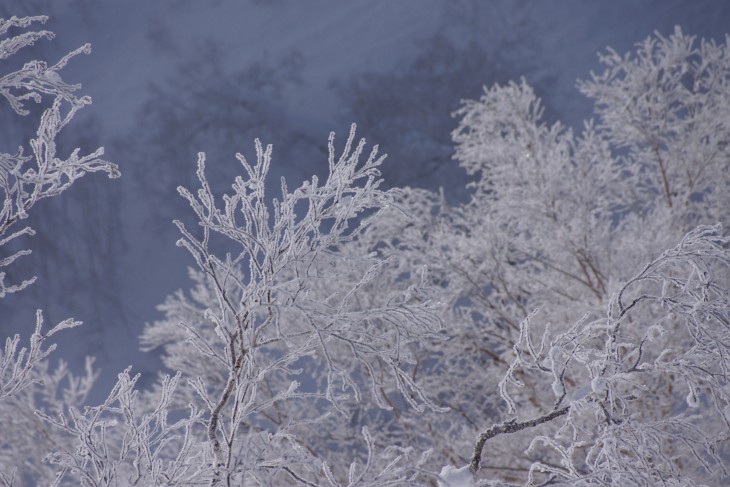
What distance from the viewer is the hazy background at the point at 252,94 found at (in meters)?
14.7

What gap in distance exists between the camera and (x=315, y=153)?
15.3 metres

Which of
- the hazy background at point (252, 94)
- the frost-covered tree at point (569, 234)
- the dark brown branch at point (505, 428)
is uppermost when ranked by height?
the hazy background at point (252, 94)

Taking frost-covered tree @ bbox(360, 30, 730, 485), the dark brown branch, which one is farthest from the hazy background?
the dark brown branch

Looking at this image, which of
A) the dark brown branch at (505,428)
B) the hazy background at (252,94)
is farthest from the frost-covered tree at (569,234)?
the hazy background at (252,94)

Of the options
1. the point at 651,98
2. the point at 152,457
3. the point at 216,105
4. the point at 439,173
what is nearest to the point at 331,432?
the point at 152,457

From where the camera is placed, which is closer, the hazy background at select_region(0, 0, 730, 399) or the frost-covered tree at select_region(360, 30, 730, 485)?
the frost-covered tree at select_region(360, 30, 730, 485)

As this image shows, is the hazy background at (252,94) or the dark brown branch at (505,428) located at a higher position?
the hazy background at (252,94)

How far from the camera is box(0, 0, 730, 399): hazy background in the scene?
48.1ft

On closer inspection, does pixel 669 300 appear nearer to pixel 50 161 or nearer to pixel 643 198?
pixel 50 161

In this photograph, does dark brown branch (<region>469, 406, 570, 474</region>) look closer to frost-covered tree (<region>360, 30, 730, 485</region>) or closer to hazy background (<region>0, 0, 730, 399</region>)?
frost-covered tree (<region>360, 30, 730, 485</region>)

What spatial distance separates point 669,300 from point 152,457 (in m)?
2.12

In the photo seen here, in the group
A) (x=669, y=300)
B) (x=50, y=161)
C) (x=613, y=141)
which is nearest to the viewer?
(x=669, y=300)

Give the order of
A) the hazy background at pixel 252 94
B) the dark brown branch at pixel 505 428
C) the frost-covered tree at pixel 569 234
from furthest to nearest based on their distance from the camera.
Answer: the hazy background at pixel 252 94, the frost-covered tree at pixel 569 234, the dark brown branch at pixel 505 428

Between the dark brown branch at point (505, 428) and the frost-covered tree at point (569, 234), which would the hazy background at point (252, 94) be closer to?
the frost-covered tree at point (569, 234)
